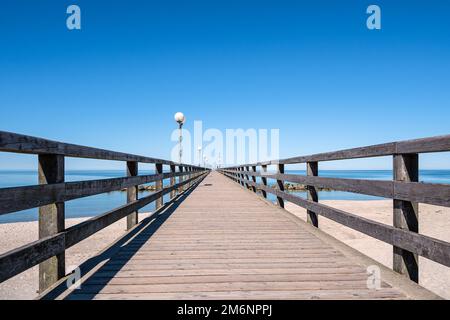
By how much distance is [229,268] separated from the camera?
3.14 metres

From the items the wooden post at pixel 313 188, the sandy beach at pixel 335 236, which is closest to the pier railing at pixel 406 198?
Result: the wooden post at pixel 313 188

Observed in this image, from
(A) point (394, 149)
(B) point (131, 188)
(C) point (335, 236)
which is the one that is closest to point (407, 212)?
(A) point (394, 149)

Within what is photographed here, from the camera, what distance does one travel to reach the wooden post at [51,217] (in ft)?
8.44

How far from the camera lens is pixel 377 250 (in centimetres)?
1009

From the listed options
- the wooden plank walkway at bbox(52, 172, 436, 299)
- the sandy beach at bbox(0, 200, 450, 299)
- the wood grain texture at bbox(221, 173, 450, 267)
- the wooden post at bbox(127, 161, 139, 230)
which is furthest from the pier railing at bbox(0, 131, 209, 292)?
the sandy beach at bbox(0, 200, 450, 299)

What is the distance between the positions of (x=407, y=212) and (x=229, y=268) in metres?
1.71

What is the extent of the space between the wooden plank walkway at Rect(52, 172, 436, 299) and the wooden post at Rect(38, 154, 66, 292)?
0.32m

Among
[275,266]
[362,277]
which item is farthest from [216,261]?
[362,277]

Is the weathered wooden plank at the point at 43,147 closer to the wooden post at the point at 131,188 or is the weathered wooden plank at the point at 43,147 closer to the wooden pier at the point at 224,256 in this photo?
the wooden pier at the point at 224,256

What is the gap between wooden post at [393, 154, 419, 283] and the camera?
8.64 ft

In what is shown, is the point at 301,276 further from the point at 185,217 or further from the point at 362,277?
the point at 185,217

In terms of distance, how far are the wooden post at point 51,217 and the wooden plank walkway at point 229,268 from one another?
0.32 meters

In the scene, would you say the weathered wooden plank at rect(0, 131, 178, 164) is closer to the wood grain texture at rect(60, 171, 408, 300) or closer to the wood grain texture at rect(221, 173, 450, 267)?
the wood grain texture at rect(60, 171, 408, 300)

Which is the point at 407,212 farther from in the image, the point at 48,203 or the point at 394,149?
the point at 48,203
